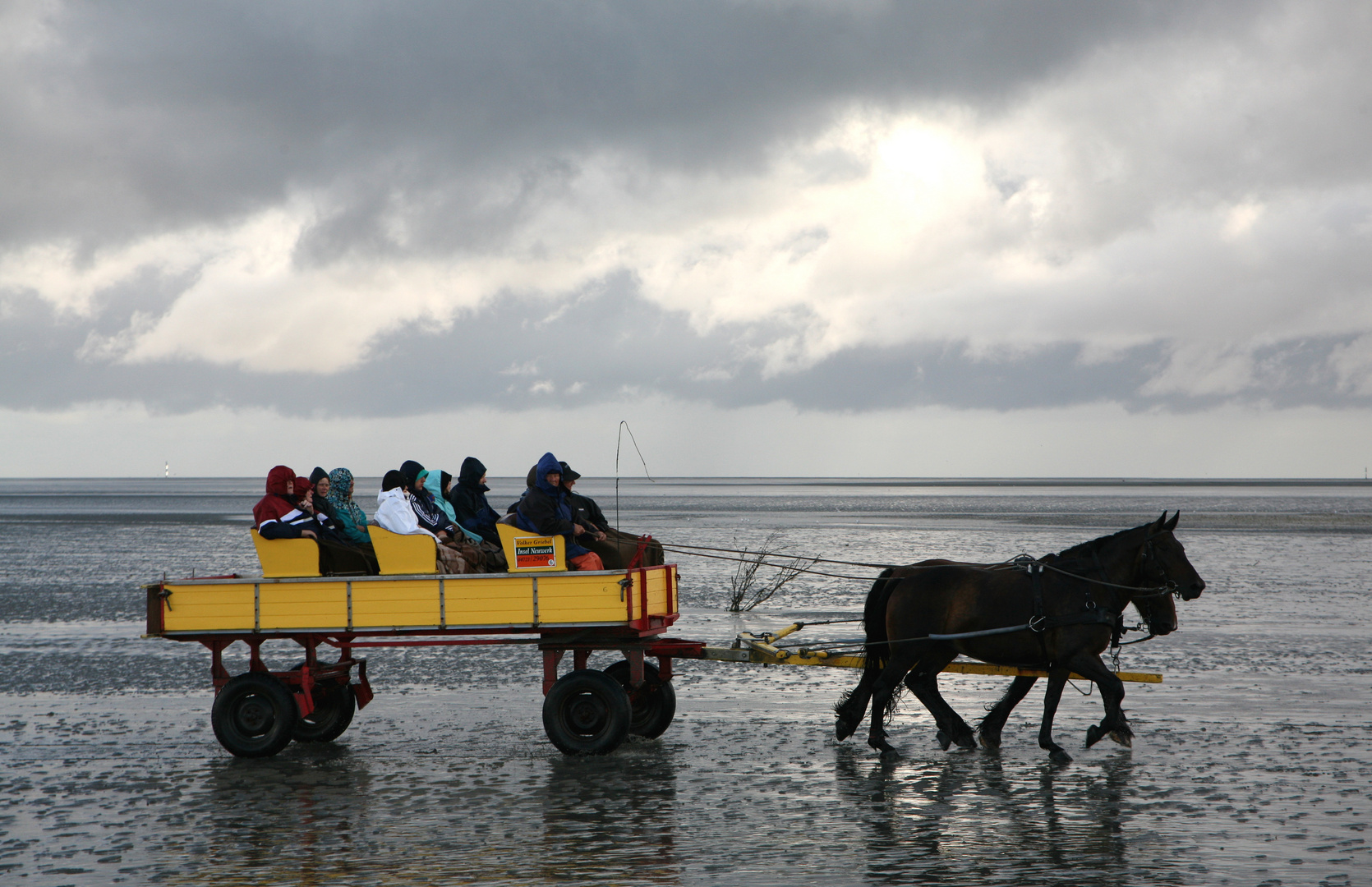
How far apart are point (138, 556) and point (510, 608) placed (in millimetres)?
31486

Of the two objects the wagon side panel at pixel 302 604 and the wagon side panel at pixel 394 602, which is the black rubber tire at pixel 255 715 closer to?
the wagon side panel at pixel 302 604

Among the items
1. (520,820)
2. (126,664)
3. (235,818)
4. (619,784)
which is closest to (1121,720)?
(619,784)

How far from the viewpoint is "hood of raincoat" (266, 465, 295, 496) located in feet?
36.9

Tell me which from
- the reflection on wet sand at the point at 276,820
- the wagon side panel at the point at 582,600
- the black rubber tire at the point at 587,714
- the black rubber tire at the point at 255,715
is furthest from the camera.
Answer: the black rubber tire at the point at 255,715

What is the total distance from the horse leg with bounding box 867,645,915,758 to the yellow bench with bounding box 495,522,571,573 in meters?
2.94

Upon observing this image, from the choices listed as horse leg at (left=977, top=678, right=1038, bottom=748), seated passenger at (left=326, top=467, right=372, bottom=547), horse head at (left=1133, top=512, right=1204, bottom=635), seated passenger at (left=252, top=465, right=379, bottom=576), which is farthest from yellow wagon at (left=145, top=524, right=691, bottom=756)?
horse head at (left=1133, top=512, right=1204, bottom=635)

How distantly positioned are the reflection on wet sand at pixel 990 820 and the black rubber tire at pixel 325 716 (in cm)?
463

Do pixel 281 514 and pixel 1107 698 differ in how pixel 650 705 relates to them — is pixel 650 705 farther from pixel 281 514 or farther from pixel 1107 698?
pixel 1107 698

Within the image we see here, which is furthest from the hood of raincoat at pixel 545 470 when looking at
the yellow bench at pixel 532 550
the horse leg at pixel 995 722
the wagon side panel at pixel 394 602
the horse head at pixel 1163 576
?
the horse head at pixel 1163 576

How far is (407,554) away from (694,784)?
3.22 m

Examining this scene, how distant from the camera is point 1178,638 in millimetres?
18641

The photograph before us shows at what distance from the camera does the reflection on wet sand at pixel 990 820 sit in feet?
23.9

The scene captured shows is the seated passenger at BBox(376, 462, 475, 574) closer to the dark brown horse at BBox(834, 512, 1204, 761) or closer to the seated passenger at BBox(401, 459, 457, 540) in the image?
the seated passenger at BBox(401, 459, 457, 540)

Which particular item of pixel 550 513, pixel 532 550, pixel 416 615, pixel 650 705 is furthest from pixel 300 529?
pixel 650 705
